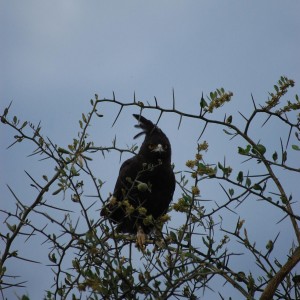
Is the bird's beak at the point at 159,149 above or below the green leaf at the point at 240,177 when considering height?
above

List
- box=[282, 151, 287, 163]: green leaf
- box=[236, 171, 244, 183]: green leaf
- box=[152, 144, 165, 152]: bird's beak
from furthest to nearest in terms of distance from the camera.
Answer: box=[152, 144, 165, 152]: bird's beak < box=[236, 171, 244, 183]: green leaf < box=[282, 151, 287, 163]: green leaf

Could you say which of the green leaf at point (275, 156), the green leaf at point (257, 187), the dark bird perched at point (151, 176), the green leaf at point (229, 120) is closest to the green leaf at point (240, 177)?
the green leaf at point (257, 187)

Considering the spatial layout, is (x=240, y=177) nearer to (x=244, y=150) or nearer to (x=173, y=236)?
(x=244, y=150)

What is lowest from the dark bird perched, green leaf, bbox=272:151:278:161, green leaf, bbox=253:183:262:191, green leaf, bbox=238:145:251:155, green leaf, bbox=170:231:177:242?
green leaf, bbox=170:231:177:242

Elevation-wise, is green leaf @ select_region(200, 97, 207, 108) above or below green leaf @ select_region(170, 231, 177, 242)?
above

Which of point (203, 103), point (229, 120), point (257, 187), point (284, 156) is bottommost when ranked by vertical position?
point (257, 187)

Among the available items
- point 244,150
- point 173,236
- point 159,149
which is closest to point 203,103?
point 244,150

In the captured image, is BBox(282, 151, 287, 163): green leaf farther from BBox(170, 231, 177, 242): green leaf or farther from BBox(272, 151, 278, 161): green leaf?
BBox(170, 231, 177, 242): green leaf

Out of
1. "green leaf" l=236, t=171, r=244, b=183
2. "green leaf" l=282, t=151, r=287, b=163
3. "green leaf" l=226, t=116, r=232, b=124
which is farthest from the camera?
"green leaf" l=226, t=116, r=232, b=124

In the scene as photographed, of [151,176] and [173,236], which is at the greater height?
[151,176]

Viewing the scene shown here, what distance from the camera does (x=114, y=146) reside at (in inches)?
166

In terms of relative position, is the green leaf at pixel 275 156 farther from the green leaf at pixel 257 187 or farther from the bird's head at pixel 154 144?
the bird's head at pixel 154 144

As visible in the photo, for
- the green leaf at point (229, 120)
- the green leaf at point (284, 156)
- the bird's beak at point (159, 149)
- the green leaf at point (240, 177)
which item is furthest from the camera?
the bird's beak at point (159, 149)

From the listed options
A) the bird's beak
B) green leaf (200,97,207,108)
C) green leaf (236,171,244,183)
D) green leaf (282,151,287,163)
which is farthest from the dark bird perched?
green leaf (282,151,287,163)
